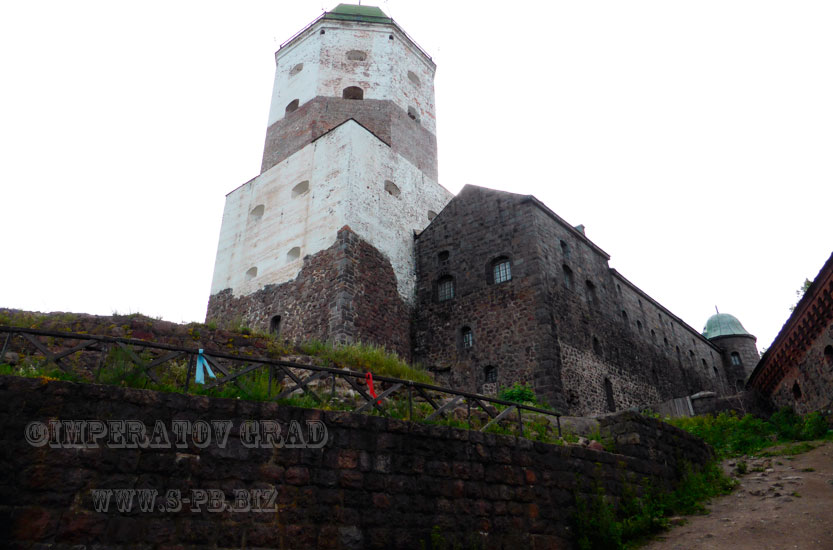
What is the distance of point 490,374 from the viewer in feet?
62.7

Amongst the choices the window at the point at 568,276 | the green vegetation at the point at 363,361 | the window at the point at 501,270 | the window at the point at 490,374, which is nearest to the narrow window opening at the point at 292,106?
the window at the point at 501,270

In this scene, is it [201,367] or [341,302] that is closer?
[201,367]

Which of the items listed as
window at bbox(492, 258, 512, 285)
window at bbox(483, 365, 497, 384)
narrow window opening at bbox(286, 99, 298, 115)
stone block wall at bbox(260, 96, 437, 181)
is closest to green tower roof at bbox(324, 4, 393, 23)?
narrow window opening at bbox(286, 99, 298, 115)

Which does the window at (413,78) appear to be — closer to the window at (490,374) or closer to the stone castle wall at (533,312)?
the stone castle wall at (533,312)

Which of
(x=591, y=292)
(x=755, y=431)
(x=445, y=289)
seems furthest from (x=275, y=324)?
(x=755, y=431)

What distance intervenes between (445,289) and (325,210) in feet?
17.8

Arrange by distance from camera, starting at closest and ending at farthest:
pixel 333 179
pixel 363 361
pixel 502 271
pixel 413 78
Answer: pixel 363 361 → pixel 502 271 → pixel 333 179 → pixel 413 78

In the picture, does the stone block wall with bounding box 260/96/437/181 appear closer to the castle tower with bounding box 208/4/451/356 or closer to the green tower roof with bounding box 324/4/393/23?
the castle tower with bounding box 208/4/451/356

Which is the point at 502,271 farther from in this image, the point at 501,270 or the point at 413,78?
the point at 413,78

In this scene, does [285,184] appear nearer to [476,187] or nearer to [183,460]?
[476,187]

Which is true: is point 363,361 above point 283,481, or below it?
above

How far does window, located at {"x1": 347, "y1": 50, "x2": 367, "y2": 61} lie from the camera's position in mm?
27688

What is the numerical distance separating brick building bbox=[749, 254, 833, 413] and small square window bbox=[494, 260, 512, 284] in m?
8.27

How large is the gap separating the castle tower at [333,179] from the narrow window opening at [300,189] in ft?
0.18
